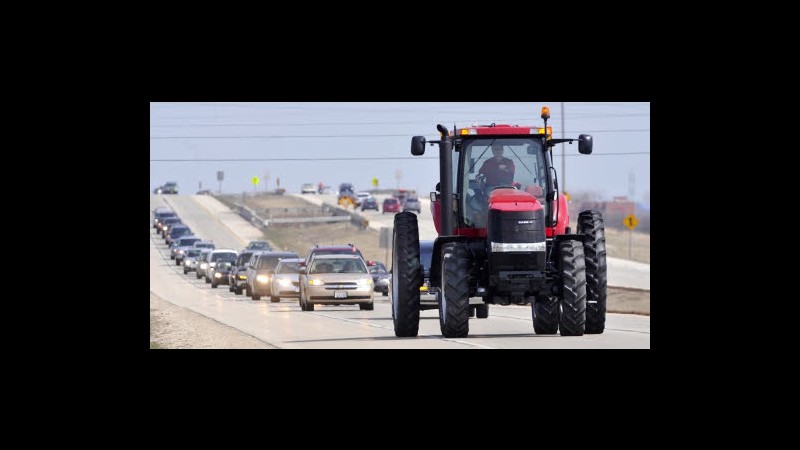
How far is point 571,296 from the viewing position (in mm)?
22922

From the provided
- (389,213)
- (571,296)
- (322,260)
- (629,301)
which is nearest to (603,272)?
(571,296)

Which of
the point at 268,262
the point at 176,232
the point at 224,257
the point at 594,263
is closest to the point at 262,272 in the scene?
the point at 268,262

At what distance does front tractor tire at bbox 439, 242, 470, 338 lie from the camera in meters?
22.0

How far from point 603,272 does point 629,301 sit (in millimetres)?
27067

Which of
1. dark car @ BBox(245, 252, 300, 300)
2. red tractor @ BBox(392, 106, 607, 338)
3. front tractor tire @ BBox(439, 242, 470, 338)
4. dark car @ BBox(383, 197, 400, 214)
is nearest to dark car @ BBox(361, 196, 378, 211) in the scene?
dark car @ BBox(383, 197, 400, 214)

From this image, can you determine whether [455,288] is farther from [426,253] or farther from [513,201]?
Result: [426,253]

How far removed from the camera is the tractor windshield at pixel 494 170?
905 inches

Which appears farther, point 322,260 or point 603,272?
point 322,260

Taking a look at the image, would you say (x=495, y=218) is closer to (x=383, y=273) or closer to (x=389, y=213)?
(x=383, y=273)

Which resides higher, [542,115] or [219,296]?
[542,115]

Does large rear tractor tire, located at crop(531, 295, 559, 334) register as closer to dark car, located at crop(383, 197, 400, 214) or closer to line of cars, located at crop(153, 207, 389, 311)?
line of cars, located at crop(153, 207, 389, 311)

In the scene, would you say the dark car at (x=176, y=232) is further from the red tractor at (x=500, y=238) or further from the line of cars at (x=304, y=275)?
the red tractor at (x=500, y=238)

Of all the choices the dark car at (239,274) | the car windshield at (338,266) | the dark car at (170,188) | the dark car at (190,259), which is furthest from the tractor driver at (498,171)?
the dark car at (170,188)

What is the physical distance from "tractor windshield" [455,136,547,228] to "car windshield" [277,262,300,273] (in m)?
22.3
